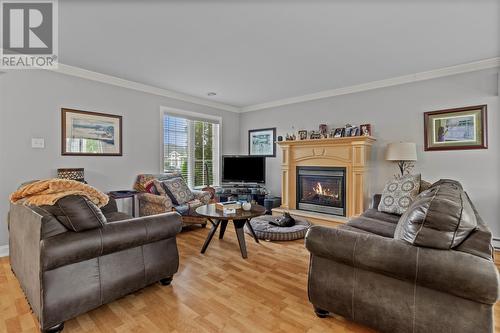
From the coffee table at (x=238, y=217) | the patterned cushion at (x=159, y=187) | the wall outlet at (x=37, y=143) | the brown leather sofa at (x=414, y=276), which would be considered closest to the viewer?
the brown leather sofa at (x=414, y=276)

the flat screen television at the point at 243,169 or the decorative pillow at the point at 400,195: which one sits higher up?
the flat screen television at the point at 243,169

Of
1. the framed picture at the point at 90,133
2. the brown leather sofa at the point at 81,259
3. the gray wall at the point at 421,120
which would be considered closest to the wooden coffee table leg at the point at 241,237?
the brown leather sofa at the point at 81,259

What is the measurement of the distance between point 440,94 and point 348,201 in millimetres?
2023

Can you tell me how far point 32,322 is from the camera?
1.74m

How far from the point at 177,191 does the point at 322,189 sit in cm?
257

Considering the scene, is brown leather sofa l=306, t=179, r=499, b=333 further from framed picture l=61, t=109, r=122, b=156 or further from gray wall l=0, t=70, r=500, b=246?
framed picture l=61, t=109, r=122, b=156

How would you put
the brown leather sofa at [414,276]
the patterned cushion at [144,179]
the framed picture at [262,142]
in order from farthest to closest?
the framed picture at [262,142] < the patterned cushion at [144,179] < the brown leather sofa at [414,276]

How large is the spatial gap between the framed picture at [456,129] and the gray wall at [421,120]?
7 cm

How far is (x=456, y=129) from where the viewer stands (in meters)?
3.44

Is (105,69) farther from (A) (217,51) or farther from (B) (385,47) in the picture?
(B) (385,47)

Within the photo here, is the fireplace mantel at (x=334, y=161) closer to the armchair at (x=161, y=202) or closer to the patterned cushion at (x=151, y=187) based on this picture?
the armchair at (x=161, y=202)

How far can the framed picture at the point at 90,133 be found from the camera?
3.45 m

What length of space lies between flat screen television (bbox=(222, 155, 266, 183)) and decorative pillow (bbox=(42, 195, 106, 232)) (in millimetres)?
3676

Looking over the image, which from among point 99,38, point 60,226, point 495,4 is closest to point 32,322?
point 60,226
